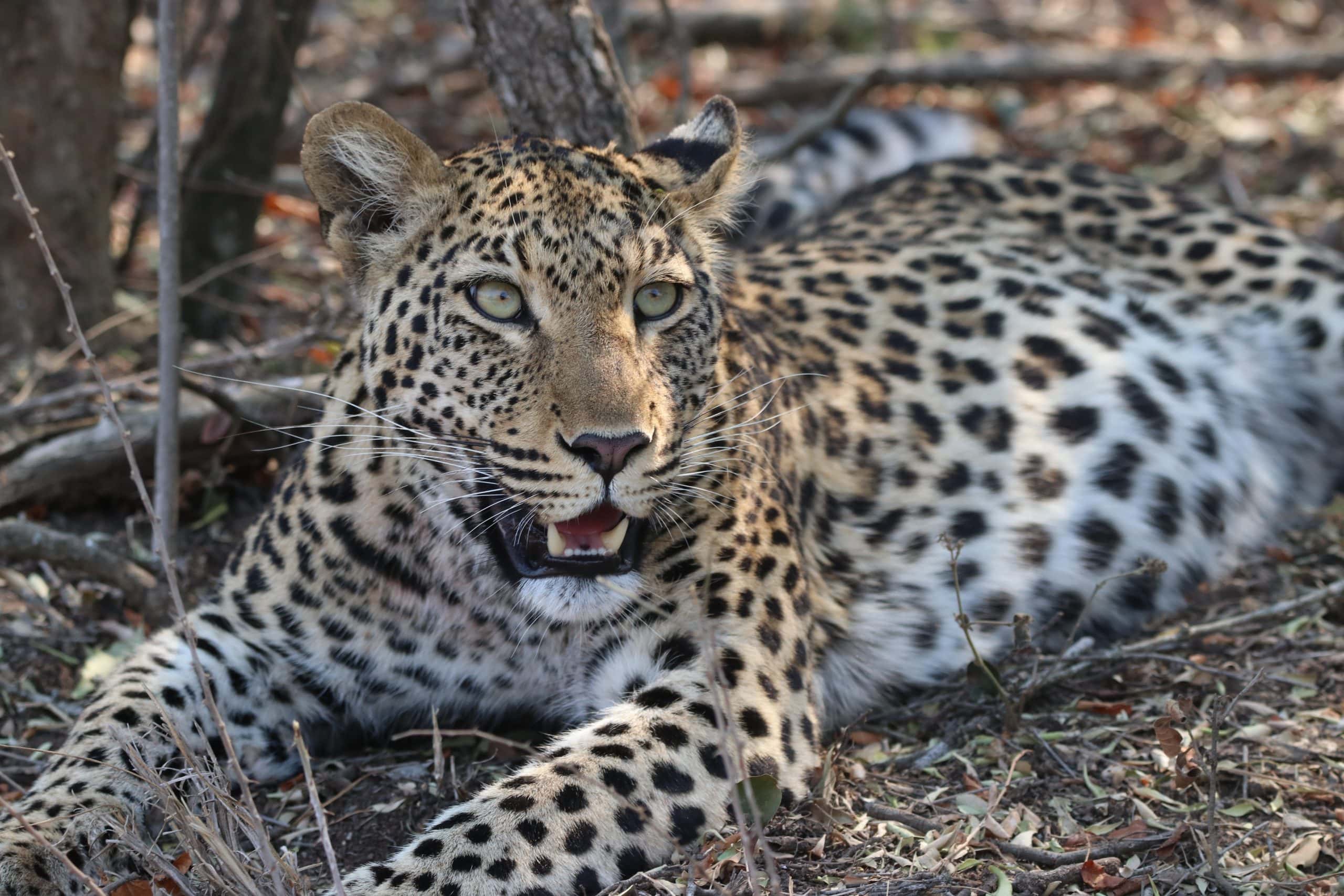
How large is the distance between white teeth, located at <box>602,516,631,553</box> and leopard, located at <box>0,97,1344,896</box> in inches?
0.7

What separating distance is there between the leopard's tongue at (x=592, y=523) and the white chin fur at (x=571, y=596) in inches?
7.0

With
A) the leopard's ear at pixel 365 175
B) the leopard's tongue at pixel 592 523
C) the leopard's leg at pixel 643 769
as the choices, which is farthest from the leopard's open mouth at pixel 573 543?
the leopard's ear at pixel 365 175

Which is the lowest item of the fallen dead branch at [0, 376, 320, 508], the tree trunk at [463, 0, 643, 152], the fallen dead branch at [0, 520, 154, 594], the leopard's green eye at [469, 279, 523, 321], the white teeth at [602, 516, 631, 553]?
the white teeth at [602, 516, 631, 553]

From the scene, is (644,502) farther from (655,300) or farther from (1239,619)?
(1239,619)

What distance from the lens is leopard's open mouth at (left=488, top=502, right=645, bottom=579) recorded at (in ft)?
14.4

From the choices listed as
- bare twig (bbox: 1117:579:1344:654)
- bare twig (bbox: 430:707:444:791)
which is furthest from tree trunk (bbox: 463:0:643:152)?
bare twig (bbox: 1117:579:1344:654)

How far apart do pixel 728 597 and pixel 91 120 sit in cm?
432

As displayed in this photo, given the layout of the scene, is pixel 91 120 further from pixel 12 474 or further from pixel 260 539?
pixel 260 539

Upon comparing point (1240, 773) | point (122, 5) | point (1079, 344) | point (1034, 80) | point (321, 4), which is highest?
point (321, 4)

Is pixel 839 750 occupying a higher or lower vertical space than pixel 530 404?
lower

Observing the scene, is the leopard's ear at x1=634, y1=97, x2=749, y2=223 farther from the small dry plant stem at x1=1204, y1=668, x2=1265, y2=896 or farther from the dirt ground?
the small dry plant stem at x1=1204, y1=668, x2=1265, y2=896

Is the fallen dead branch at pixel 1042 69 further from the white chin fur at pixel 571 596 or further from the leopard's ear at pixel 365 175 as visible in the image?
the white chin fur at pixel 571 596

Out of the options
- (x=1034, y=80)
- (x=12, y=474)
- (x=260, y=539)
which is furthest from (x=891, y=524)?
(x=1034, y=80)

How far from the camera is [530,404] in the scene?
4273mm
